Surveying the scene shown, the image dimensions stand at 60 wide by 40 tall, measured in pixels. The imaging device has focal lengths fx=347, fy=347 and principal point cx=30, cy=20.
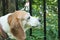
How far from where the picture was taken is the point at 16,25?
19.6ft

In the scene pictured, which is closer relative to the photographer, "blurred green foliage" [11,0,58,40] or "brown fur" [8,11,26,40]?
"brown fur" [8,11,26,40]

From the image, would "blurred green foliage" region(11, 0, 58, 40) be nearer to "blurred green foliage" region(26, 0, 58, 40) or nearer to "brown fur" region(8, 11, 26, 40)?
"blurred green foliage" region(26, 0, 58, 40)

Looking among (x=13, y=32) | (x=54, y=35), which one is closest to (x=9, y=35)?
(x=13, y=32)

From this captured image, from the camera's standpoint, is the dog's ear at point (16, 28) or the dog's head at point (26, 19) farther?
the dog's head at point (26, 19)

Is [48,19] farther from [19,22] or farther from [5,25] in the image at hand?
[5,25]

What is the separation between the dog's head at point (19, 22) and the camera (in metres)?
5.97

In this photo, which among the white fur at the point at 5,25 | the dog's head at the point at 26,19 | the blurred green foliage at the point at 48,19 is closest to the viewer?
the white fur at the point at 5,25

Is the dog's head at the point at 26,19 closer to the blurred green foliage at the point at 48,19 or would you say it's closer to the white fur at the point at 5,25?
the white fur at the point at 5,25

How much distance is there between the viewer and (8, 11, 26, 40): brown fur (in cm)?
596

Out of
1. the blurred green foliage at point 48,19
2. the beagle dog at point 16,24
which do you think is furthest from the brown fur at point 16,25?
the blurred green foliage at point 48,19

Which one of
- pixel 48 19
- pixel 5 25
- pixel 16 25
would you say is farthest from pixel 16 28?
pixel 48 19

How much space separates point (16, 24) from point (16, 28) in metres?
0.08

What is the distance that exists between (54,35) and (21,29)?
85cm

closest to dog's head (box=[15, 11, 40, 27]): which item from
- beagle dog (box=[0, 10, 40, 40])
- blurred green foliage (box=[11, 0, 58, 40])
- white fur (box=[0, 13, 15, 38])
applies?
beagle dog (box=[0, 10, 40, 40])
